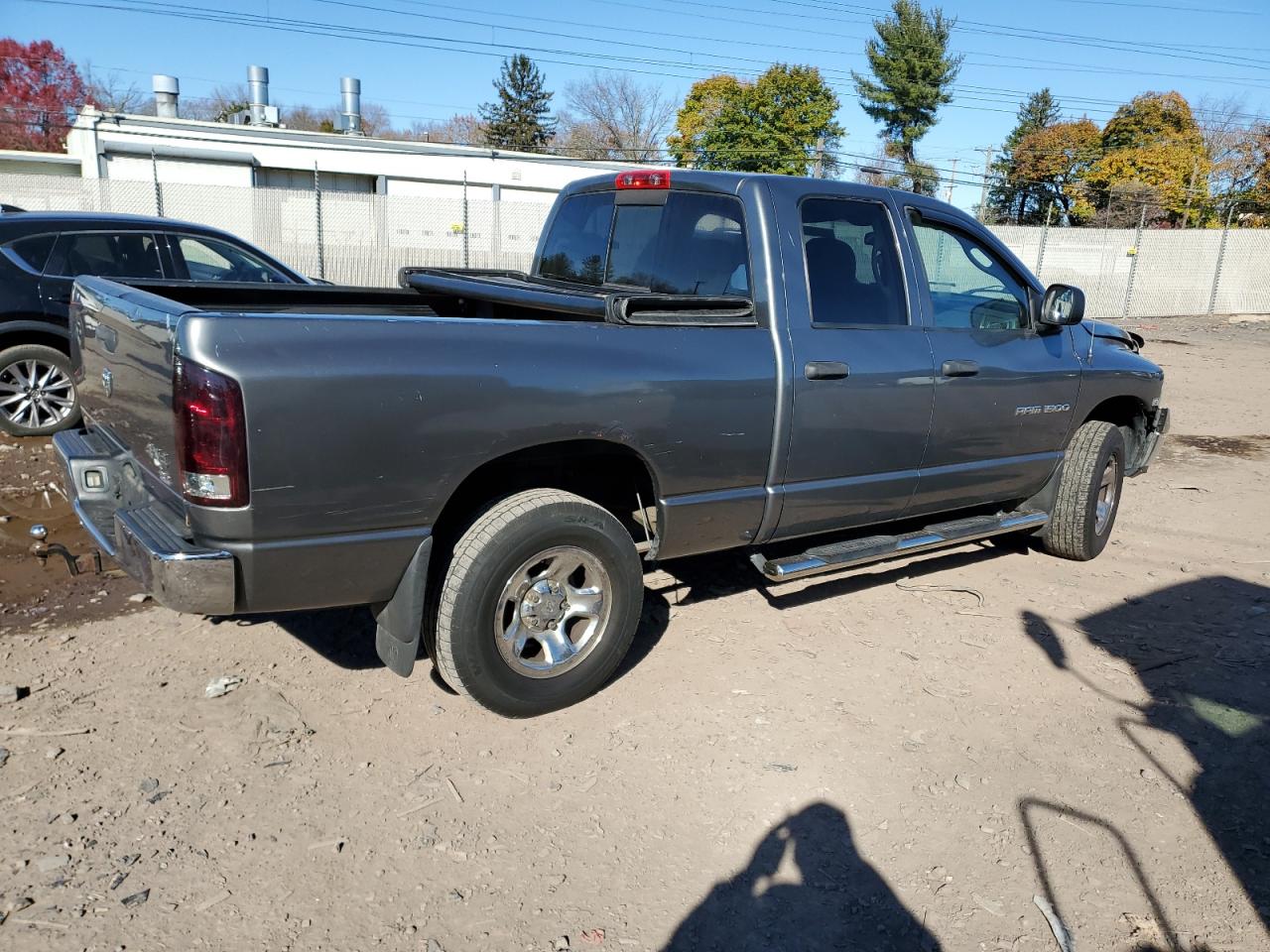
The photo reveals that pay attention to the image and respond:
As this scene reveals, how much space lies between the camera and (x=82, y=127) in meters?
27.5

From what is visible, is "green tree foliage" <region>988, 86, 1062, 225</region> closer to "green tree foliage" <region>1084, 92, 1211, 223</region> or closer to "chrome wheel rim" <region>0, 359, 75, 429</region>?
"green tree foliage" <region>1084, 92, 1211, 223</region>

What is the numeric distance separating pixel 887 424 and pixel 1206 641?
1.98 meters

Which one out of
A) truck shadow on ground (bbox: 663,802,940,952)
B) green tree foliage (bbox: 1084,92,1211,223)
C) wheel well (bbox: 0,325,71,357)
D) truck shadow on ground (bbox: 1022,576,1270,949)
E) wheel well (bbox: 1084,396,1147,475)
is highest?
green tree foliage (bbox: 1084,92,1211,223)

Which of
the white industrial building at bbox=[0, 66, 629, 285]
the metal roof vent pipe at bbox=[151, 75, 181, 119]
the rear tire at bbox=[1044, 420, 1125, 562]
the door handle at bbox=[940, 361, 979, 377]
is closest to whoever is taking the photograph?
the door handle at bbox=[940, 361, 979, 377]

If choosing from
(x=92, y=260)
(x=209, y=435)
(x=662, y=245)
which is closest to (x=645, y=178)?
(x=662, y=245)

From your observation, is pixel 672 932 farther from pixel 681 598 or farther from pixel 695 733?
pixel 681 598

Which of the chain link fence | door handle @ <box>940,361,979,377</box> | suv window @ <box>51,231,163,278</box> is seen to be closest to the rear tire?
door handle @ <box>940,361,979,377</box>

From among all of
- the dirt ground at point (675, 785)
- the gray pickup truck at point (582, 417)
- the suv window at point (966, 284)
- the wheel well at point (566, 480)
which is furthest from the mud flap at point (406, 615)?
the suv window at point (966, 284)

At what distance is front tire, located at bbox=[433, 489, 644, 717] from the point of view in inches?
131

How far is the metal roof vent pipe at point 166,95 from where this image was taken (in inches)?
1410

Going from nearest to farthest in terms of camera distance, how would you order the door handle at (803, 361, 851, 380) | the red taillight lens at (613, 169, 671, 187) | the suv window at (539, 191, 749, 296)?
the door handle at (803, 361, 851, 380)
the suv window at (539, 191, 749, 296)
the red taillight lens at (613, 169, 671, 187)

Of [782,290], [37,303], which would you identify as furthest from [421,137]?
[782,290]

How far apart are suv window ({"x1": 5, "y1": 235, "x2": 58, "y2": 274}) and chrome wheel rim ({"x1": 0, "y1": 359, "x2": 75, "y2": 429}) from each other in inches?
29.0

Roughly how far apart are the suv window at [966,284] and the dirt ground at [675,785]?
5.01 ft
